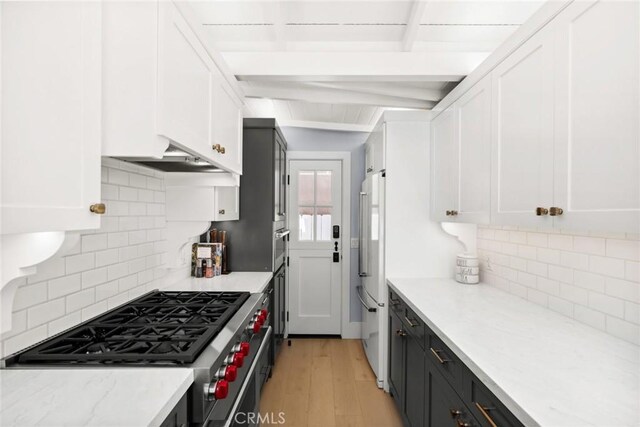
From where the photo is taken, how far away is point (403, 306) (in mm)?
2279

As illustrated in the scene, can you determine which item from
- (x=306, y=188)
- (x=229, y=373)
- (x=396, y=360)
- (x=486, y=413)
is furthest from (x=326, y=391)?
(x=306, y=188)

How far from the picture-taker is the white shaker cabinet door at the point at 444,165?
2314mm

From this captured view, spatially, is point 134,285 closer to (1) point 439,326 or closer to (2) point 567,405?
(1) point 439,326

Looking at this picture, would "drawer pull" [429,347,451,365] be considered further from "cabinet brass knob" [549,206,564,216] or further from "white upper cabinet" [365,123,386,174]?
"white upper cabinet" [365,123,386,174]

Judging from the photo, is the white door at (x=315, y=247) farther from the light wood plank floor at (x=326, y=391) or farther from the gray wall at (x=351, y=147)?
the light wood plank floor at (x=326, y=391)

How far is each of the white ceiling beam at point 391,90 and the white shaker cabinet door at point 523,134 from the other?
0.90m

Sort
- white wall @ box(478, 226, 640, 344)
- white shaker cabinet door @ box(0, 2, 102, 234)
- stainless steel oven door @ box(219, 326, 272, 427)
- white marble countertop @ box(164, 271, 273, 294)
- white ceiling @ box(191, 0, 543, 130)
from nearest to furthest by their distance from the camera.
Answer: white shaker cabinet door @ box(0, 2, 102, 234) < white wall @ box(478, 226, 640, 344) < stainless steel oven door @ box(219, 326, 272, 427) < white ceiling @ box(191, 0, 543, 130) < white marble countertop @ box(164, 271, 273, 294)

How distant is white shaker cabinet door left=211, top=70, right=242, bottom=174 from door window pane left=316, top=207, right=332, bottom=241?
73.1 inches

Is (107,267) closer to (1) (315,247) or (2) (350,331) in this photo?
(1) (315,247)

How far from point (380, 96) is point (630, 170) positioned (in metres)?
1.93

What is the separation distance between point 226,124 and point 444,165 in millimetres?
1511

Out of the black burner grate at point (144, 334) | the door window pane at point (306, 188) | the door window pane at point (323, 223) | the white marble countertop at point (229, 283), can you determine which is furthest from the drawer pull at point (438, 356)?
the door window pane at point (306, 188)

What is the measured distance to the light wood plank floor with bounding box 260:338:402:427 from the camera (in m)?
2.45

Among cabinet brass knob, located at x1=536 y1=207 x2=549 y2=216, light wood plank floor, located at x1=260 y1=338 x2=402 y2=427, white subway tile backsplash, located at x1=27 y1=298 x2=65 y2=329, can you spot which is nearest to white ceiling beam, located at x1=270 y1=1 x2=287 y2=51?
cabinet brass knob, located at x1=536 y1=207 x2=549 y2=216
